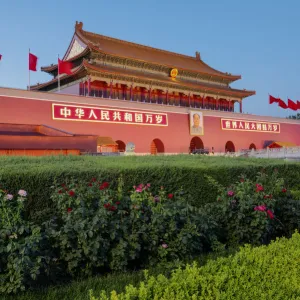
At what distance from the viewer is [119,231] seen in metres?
3.98

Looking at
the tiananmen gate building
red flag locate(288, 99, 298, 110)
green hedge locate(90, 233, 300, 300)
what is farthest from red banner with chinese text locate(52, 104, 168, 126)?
green hedge locate(90, 233, 300, 300)

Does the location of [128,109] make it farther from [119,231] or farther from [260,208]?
[119,231]

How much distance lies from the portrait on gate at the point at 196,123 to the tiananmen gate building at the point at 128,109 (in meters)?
0.08

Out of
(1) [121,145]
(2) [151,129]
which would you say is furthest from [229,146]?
(1) [121,145]

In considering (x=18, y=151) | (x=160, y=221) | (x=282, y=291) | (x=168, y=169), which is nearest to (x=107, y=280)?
(x=160, y=221)

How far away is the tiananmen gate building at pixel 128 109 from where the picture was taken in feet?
58.2

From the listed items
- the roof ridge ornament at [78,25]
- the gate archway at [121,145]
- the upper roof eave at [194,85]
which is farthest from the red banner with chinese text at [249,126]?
the roof ridge ornament at [78,25]

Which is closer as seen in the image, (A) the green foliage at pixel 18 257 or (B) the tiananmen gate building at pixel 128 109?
(A) the green foliage at pixel 18 257

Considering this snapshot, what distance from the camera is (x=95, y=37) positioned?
1110 inches

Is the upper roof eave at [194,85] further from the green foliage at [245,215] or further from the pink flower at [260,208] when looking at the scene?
the pink flower at [260,208]

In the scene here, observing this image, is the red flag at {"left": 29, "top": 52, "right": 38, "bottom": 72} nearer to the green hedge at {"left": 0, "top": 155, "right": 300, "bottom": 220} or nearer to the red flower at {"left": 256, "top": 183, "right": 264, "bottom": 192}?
the green hedge at {"left": 0, "top": 155, "right": 300, "bottom": 220}

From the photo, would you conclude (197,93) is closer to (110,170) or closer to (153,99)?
(153,99)

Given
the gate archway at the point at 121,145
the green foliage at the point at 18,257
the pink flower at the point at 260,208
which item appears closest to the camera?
the green foliage at the point at 18,257

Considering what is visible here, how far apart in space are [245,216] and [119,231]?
6.38 ft
